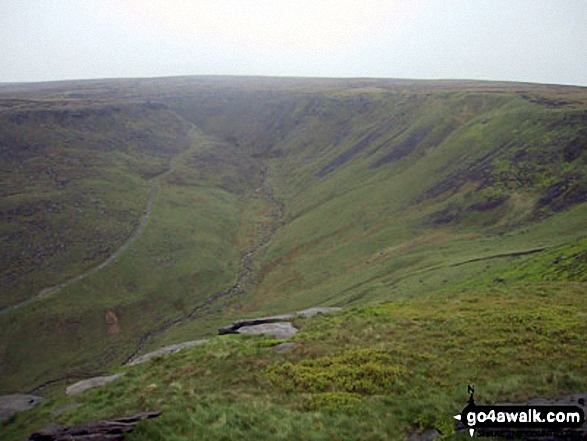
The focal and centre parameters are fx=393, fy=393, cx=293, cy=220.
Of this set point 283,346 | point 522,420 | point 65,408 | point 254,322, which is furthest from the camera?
point 254,322

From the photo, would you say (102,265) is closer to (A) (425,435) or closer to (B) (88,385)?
(B) (88,385)

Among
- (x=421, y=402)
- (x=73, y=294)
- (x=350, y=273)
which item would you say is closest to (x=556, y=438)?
(x=421, y=402)

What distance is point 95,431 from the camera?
46.5ft

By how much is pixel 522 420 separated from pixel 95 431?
14.5m

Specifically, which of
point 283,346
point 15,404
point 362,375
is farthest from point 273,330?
point 15,404

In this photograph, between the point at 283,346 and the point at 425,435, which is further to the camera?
the point at 283,346

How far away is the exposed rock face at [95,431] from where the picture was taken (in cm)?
1375

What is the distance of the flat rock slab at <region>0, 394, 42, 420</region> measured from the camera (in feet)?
89.6

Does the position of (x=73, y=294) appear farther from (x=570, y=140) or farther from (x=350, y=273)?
(x=570, y=140)

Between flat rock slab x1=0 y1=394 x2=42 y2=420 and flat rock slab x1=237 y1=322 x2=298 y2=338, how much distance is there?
622 inches

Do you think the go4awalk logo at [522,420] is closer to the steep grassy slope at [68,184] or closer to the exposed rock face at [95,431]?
the exposed rock face at [95,431]

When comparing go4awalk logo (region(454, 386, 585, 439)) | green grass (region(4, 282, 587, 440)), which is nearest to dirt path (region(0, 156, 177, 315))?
green grass (region(4, 282, 587, 440))

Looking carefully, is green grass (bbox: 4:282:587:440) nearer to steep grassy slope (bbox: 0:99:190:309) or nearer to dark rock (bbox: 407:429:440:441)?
dark rock (bbox: 407:429:440:441)

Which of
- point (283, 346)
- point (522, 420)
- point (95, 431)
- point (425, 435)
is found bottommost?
point (283, 346)
